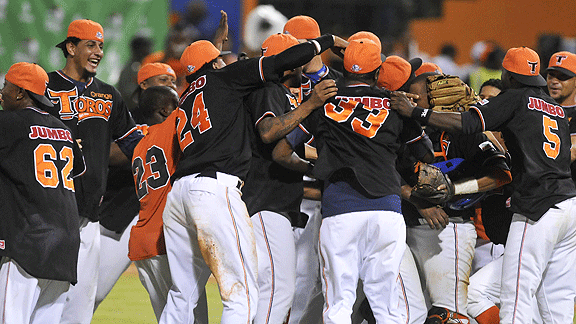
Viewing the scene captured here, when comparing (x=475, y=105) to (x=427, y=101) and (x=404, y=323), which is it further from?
(x=404, y=323)

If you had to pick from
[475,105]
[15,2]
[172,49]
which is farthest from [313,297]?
→ [15,2]

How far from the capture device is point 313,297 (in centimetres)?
509

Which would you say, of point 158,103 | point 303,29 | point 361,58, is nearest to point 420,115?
point 361,58

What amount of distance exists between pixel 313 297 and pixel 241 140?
1.42m

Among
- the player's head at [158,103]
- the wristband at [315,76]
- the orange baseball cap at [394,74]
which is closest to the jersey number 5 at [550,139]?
the orange baseball cap at [394,74]

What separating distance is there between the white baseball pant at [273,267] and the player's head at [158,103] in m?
1.35

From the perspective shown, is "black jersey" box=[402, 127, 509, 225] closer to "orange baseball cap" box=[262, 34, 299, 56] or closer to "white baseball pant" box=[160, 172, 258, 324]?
"orange baseball cap" box=[262, 34, 299, 56]

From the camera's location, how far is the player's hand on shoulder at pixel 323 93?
416cm

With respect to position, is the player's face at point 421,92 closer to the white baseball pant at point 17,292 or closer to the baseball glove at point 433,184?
the baseball glove at point 433,184

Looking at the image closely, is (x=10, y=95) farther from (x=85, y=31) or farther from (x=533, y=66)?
(x=533, y=66)

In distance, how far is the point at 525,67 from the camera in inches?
184

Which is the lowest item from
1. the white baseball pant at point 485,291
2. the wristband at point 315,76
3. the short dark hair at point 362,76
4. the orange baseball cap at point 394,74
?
the white baseball pant at point 485,291

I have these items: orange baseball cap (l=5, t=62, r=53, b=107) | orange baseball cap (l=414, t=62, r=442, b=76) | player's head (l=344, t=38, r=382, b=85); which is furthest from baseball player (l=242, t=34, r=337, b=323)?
orange baseball cap (l=5, t=62, r=53, b=107)

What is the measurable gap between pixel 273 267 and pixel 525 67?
80.9 inches
